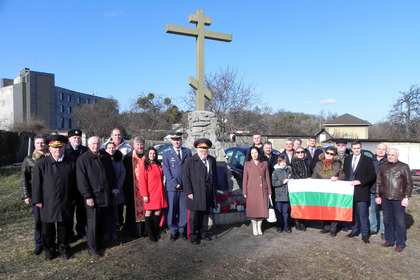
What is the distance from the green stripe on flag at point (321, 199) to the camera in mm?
5828

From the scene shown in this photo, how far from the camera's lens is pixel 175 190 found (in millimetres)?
5664

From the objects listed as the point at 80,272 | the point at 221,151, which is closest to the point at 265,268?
the point at 80,272

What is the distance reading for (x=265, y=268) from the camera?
14.5 ft

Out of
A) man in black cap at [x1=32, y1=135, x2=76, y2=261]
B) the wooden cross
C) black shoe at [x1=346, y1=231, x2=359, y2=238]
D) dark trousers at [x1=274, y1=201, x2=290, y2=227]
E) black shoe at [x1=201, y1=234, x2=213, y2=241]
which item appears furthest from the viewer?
the wooden cross

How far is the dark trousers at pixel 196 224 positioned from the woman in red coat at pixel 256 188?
875 millimetres

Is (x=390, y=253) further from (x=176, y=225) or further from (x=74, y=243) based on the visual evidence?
(x=74, y=243)

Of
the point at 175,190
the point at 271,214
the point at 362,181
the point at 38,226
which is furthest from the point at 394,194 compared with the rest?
the point at 38,226

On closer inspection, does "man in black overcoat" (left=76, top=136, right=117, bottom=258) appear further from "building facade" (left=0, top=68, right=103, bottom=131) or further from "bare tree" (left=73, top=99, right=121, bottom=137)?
"building facade" (left=0, top=68, right=103, bottom=131)

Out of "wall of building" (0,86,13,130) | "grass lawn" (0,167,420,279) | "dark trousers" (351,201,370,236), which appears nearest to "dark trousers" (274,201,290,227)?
"grass lawn" (0,167,420,279)

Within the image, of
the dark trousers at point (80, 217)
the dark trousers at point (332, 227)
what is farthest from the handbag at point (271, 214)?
the dark trousers at point (80, 217)

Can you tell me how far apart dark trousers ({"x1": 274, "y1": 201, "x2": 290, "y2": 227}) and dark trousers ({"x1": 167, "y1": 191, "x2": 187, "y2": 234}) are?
6.09ft

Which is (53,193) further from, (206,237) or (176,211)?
(206,237)

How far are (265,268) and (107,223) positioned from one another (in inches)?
107

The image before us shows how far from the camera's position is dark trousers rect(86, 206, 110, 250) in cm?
483
